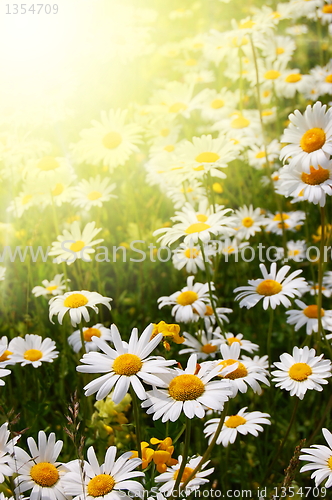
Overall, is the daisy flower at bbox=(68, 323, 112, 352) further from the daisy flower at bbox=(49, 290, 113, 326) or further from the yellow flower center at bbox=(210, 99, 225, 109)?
the yellow flower center at bbox=(210, 99, 225, 109)

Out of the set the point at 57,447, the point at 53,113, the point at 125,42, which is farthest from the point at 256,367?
the point at 125,42

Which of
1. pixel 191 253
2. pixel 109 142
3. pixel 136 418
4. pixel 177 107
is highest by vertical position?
pixel 177 107

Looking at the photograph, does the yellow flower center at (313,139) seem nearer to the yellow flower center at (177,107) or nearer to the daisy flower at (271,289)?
the daisy flower at (271,289)

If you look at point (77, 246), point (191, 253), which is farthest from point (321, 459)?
point (77, 246)

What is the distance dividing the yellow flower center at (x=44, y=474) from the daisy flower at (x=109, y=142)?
2300 millimetres

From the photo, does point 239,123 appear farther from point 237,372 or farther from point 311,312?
point 237,372

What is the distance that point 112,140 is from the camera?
12.2 ft

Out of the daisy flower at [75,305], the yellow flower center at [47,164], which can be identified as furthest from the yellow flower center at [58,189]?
the daisy flower at [75,305]

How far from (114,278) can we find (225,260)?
112 cm

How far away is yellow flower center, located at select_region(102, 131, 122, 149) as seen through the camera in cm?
371

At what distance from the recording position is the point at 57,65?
14.8ft

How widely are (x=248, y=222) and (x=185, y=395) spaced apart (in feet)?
7.43

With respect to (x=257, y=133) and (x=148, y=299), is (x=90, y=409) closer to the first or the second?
(x=148, y=299)

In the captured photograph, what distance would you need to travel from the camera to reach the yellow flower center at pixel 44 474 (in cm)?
156
